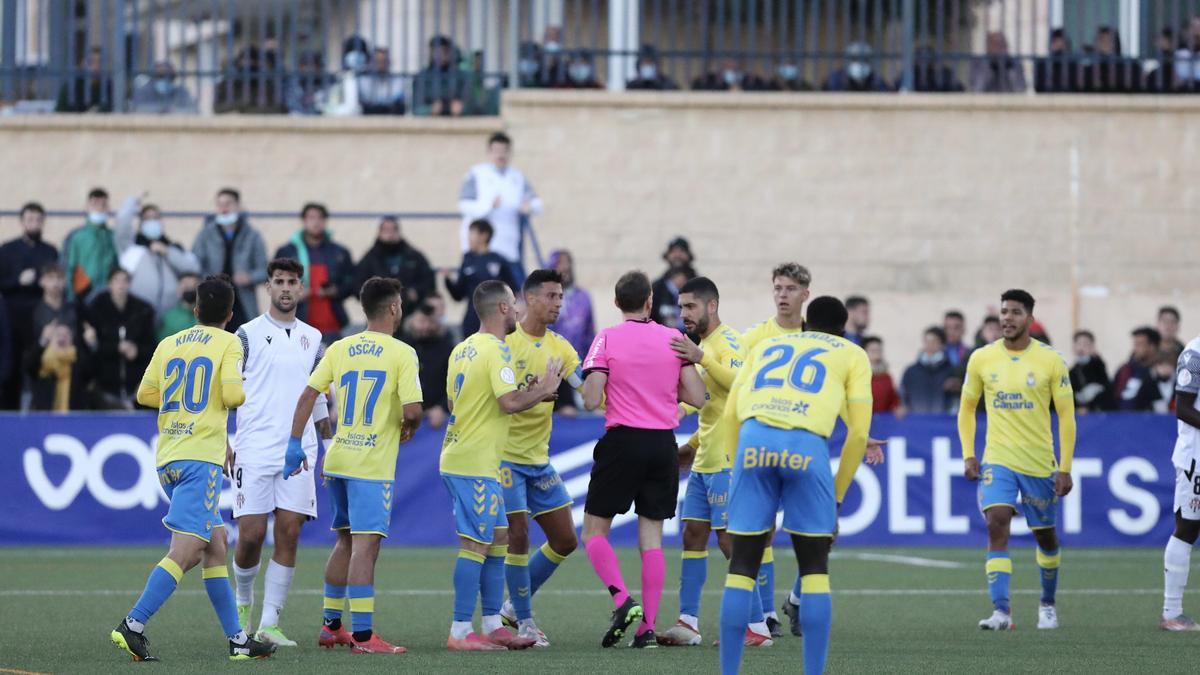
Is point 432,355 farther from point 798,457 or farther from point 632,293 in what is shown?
point 798,457

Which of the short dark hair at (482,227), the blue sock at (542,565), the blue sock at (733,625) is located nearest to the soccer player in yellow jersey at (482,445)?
the blue sock at (542,565)

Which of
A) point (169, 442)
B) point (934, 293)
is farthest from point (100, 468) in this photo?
point (934, 293)

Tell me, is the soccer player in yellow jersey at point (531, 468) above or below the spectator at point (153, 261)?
below

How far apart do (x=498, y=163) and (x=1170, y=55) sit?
913 centimetres

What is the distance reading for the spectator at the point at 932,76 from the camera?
22984mm

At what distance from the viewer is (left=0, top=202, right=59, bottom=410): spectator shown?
61.2ft

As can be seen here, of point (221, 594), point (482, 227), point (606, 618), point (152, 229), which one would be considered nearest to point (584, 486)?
point (482, 227)

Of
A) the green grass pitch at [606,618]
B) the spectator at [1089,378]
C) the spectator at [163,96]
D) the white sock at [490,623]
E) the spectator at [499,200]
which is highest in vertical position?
the spectator at [163,96]

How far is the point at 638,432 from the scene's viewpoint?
419 inches

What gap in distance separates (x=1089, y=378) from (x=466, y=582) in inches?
433

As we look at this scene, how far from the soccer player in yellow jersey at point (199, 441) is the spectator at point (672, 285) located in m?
9.43

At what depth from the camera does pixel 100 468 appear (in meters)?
17.8

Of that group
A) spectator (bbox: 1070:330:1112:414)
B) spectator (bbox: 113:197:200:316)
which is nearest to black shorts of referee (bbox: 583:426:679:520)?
spectator (bbox: 113:197:200:316)

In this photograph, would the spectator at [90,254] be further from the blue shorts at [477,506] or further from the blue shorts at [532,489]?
the blue shorts at [477,506]
